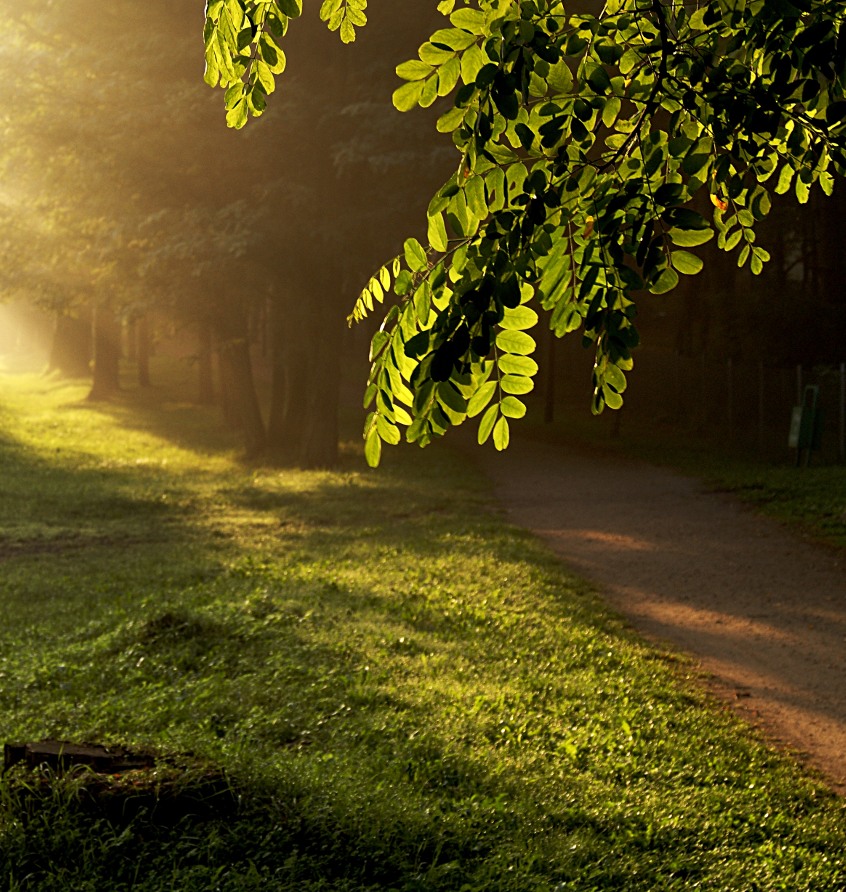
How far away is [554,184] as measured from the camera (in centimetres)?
343

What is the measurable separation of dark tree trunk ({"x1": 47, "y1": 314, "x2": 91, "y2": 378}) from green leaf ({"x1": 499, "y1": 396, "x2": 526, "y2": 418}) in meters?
46.9

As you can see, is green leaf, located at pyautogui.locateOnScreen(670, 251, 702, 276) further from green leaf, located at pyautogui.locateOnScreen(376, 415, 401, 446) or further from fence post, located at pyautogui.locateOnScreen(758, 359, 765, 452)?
fence post, located at pyautogui.locateOnScreen(758, 359, 765, 452)

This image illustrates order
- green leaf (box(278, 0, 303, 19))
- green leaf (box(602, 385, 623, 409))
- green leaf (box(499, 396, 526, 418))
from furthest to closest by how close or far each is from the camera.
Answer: green leaf (box(278, 0, 303, 19))
green leaf (box(602, 385, 623, 409))
green leaf (box(499, 396, 526, 418))

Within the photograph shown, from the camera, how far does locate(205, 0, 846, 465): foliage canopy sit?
3.22 meters

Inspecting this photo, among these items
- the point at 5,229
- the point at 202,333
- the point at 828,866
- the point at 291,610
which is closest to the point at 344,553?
the point at 291,610

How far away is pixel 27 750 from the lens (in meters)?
5.18

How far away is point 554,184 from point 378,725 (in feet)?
13.1

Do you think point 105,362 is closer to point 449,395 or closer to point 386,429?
point 386,429

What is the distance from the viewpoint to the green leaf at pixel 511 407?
11.0ft

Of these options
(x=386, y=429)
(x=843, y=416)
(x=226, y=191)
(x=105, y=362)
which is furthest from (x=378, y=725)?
(x=105, y=362)

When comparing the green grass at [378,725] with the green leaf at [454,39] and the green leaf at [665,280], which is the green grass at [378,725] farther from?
the green leaf at [454,39]

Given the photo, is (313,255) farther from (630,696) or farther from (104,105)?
(630,696)

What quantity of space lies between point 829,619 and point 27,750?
7.02m

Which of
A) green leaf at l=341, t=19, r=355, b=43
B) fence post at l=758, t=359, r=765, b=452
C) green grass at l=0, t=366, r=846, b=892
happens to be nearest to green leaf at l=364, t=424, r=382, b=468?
green leaf at l=341, t=19, r=355, b=43
